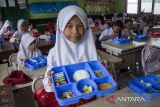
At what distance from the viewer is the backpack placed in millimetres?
2531

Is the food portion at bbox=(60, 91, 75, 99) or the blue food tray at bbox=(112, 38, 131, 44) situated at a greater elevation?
the food portion at bbox=(60, 91, 75, 99)

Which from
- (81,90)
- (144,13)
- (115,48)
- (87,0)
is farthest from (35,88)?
(144,13)

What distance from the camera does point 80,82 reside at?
106cm

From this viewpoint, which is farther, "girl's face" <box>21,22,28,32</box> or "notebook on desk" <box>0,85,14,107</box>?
"girl's face" <box>21,22,28,32</box>

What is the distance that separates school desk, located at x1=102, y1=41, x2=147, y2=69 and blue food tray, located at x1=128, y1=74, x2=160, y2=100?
1.70m

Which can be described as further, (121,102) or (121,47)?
(121,47)

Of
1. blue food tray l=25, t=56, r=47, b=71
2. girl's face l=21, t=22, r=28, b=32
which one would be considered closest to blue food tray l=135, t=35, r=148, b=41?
blue food tray l=25, t=56, r=47, b=71

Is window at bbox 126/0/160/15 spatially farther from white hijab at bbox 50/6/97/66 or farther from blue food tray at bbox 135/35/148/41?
white hijab at bbox 50/6/97/66

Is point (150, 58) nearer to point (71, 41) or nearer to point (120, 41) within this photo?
point (120, 41)

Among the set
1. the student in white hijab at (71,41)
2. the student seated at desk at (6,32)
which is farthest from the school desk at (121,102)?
the student seated at desk at (6,32)

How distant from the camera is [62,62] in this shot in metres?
1.34

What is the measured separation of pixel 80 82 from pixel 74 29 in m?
0.39

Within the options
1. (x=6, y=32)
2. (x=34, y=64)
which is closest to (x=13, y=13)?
(x=6, y=32)

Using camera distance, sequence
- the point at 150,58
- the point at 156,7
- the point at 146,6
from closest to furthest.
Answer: the point at 150,58 < the point at 156,7 < the point at 146,6
